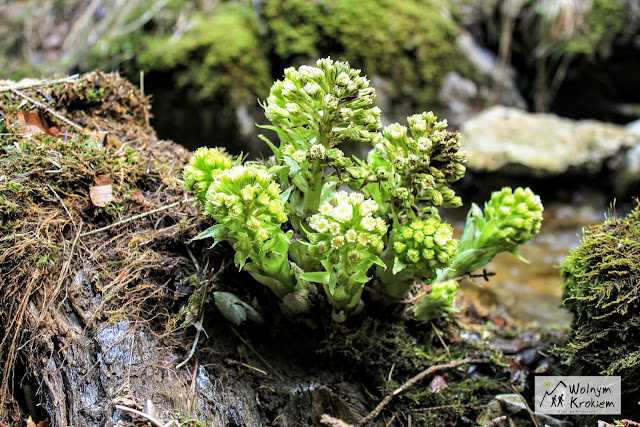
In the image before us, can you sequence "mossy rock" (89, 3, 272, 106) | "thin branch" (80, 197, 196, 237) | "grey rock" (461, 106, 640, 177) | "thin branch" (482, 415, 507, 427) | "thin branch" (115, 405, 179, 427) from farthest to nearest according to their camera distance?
1. "grey rock" (461, 106, 640, 177)
2. "mossy rock" (89, 3, 272, 106)
3. "thin branch" (80, 197, 196, 237)
4. "thin branch" (482, 415, 507, 427)
5. "thin branch" (115, 405, 179, 427)

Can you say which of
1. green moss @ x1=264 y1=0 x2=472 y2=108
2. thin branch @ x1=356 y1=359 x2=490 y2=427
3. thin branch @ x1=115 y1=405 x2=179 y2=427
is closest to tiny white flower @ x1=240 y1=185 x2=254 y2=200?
thin branch @ x1=115 y1=405 x2=179 y2=427

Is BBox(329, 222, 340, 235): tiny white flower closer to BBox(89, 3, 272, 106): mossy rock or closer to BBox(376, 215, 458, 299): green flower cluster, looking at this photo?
BBox(376, 215, 458, 299): green flower cluster

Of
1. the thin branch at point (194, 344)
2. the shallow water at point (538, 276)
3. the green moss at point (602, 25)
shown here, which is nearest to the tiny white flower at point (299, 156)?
the thin branch at point (194, 344)

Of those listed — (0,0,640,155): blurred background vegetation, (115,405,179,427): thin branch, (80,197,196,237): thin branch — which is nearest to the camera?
(115,405,179,427): thin branch

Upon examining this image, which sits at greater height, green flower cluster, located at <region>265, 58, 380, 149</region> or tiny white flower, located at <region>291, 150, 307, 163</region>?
green flower cluster, located at <region>265, 58, 380, 149</region>

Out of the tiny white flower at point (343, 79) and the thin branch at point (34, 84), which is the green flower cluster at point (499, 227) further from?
the thin branch at point (34, 84)

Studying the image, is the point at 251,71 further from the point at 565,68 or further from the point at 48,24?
the point at 565,68

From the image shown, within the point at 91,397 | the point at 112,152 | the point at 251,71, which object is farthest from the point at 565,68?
the point at 91,397
